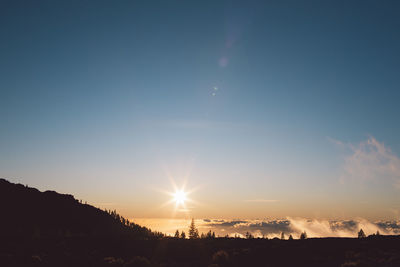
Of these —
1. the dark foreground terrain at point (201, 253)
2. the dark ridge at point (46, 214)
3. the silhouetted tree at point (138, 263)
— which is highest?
the dark ridge at point (46, 214)

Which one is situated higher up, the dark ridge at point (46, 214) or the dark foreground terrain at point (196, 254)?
the dark ridge at point (46, 214)

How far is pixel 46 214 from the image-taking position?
12381 centimetres

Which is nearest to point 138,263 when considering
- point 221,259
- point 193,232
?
point 221,259

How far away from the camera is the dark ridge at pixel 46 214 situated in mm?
105562

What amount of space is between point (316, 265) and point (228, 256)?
729 cm

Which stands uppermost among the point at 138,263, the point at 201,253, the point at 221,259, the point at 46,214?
the point at 46,214

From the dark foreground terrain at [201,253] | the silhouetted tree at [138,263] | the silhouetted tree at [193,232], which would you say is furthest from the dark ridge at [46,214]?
the silhouetted tree at [138,263]

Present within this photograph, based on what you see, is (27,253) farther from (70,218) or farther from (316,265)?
(70,218)

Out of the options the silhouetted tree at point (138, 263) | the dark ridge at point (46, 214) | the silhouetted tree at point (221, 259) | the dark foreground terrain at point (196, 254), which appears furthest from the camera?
the dark ridge at point (46, 214)

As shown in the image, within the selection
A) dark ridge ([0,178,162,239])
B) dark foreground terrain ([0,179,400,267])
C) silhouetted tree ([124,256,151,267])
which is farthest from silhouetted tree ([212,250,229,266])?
dark ridge ([0,178,162,239])

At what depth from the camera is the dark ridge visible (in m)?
106

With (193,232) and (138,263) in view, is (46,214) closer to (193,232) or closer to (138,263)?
(193,232)

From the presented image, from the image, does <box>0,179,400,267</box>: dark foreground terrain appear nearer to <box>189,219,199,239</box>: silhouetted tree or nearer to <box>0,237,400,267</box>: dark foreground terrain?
<box>0,237,400,267</box>: dark foreground terrain

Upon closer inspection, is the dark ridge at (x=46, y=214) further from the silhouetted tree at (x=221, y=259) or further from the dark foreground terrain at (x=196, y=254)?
the silhouetted tree at (x=221, y=259)
